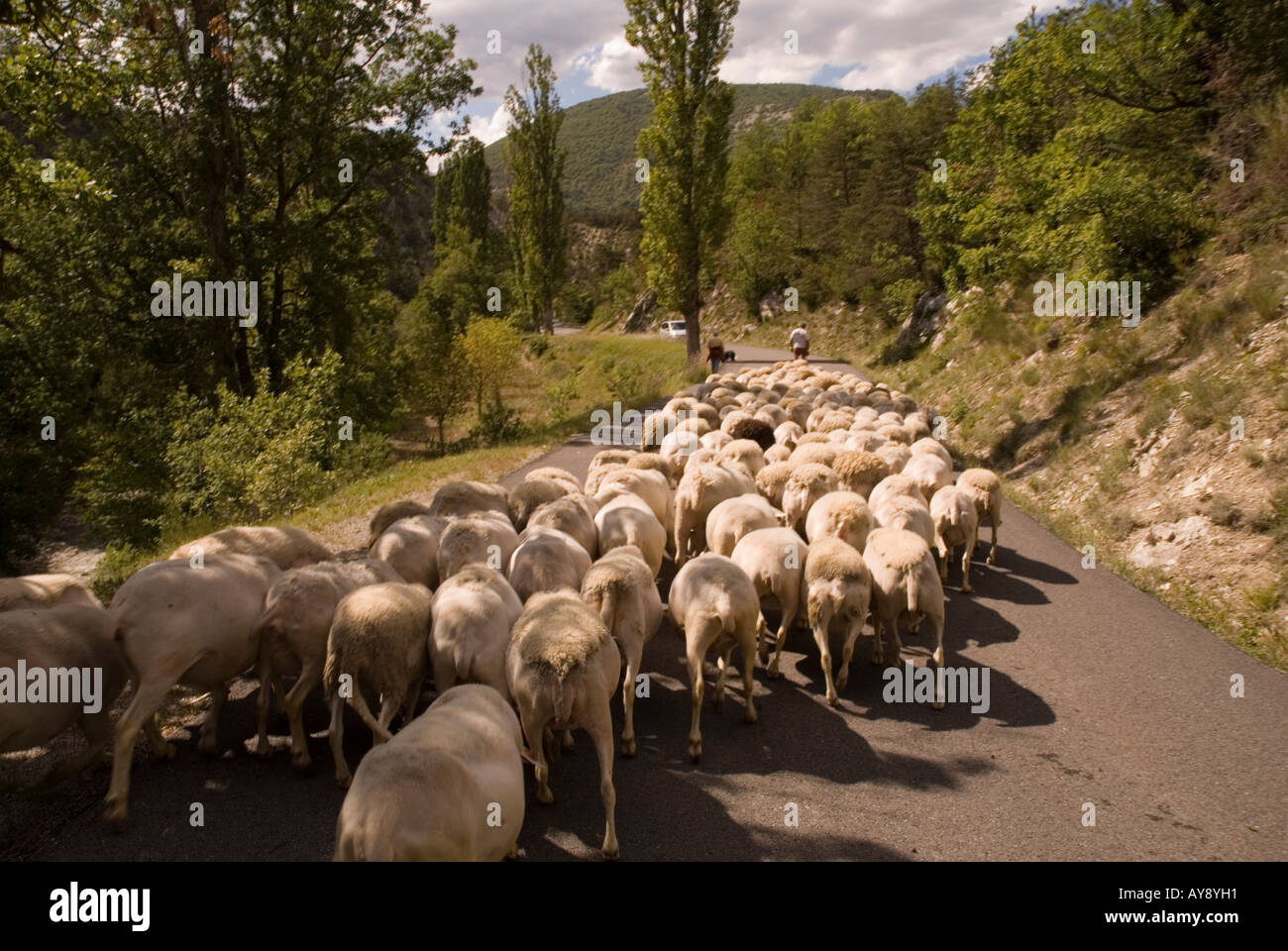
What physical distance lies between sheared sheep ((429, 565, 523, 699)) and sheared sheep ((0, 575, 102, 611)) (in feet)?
9.21

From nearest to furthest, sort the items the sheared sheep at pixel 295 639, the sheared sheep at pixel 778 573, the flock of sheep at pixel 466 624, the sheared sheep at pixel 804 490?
the flock of sheep at pixel 466 624 → the sheared sheep at pixel 295 639 → the sheared sheep at pixel 778 573 → the sheared sheep at pixel 804 490

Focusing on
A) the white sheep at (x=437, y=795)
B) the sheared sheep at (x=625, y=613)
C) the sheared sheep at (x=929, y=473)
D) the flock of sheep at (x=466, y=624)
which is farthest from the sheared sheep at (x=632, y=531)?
the white sheep at (x=437, y=795)

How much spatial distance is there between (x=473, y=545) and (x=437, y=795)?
400 centimetres

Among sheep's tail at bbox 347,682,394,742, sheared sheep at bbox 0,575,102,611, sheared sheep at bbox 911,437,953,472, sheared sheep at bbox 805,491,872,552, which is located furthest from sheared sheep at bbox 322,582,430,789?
sheared sheep at bbox 911,437,953,472

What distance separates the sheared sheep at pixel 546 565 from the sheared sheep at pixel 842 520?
2687 millimetres

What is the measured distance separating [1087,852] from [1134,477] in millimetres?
8366

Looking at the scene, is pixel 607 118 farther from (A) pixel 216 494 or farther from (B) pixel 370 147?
(A) pixel 216 494

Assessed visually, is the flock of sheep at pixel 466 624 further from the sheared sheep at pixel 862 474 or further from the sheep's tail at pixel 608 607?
the sheared sheep at pixel 862 474

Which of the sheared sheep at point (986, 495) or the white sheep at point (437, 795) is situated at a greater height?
the sheared sheep at point (986, 495)

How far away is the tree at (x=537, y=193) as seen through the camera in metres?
47.3

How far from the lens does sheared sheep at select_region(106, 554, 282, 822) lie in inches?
206

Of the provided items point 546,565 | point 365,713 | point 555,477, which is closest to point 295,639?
point 365,713

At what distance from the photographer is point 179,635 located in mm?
5438
